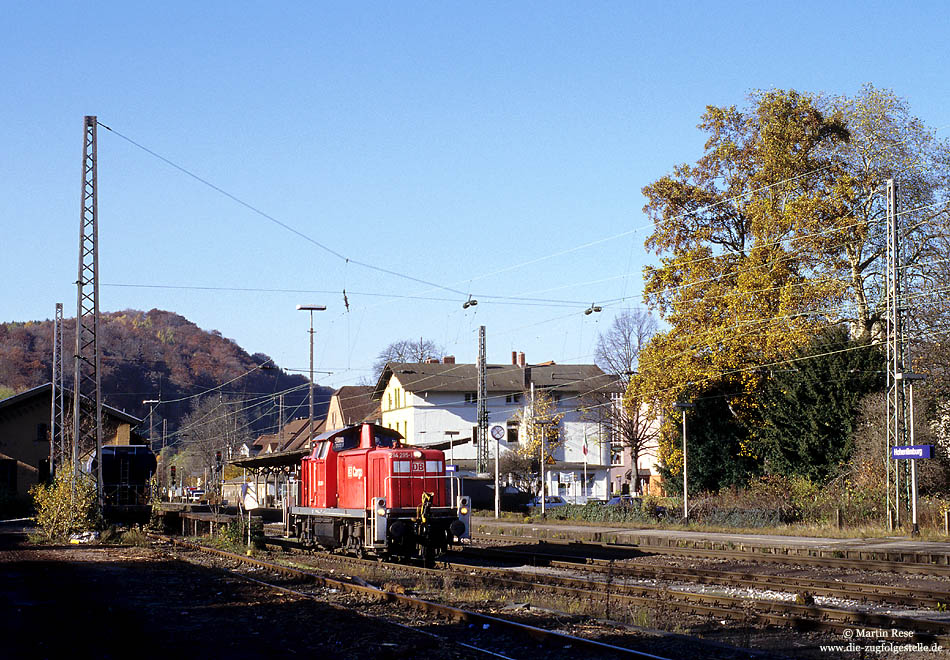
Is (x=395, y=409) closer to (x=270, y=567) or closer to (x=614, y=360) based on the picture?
(x=614, y=360)

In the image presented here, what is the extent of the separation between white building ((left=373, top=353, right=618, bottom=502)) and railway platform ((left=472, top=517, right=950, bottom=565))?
4045 cm

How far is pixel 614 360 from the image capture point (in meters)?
72.3

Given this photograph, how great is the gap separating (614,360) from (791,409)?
33.6 m

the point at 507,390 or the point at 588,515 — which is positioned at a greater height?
the point at 507,390

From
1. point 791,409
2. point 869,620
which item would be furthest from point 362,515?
point 791,409

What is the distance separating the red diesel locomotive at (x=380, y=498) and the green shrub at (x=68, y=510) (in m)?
9.46

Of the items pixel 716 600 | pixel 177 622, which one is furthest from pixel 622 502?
pixel 177 622

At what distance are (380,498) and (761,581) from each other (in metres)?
8.40

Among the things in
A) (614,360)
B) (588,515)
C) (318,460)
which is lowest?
(588,515)

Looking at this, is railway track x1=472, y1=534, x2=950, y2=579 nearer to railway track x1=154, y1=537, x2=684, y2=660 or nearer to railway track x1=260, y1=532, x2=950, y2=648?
railway track x1=260, y1=532, x2=950, y2=648

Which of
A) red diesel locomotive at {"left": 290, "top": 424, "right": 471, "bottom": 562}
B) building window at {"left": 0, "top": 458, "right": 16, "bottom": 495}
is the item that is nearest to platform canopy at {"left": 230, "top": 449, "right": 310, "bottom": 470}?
red diesel locomotive at {"left": 290, "top": 424, "right": 471, "bottom": 562}

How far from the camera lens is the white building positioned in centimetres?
7875

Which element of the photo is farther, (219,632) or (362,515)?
(362,515)

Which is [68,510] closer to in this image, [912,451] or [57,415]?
[57,415]
